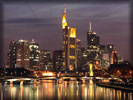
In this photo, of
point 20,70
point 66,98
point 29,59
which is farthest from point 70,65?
point 66,98

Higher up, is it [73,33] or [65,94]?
[73,33]

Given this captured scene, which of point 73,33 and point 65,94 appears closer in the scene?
point 65,94

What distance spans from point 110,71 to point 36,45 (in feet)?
211

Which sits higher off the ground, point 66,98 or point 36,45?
point 36,45

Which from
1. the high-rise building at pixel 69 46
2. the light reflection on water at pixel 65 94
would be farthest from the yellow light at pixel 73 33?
the light reflection on water at pixel 65 94

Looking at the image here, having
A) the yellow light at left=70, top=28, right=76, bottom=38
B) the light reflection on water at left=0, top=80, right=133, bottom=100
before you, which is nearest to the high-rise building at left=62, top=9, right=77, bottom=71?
the yellow light at left=70, top=28, right=76, bottom=38

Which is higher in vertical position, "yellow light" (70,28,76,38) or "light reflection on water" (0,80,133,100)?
"yellow light" (70,28,76,38)

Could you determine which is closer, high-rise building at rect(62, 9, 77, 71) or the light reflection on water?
the light reflection on water

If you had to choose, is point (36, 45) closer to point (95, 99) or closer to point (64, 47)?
point (64, 47)

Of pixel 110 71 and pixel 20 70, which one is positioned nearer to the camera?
pixel 110 71

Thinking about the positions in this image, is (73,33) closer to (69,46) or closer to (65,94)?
(69,46)

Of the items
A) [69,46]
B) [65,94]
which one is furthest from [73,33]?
[65,94]

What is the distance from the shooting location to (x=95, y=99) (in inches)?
1743

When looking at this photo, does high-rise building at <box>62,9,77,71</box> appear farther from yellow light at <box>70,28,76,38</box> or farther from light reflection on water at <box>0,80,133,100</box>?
light reflection on water at <box>0,80,133,100</box>
